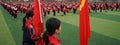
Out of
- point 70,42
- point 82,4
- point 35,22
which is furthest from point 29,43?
point 70,42

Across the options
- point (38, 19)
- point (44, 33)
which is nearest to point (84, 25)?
point (44, 33)

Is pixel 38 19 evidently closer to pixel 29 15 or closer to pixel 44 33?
pixel 29 15

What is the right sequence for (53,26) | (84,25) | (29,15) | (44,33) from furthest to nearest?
(29,15)
(84,25)
(44,33)
(53,26)

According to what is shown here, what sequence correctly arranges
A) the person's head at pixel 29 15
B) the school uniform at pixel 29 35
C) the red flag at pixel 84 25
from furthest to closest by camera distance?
the person's head at pixel 29 15 < the school uniform at pixel 29 35 < the red flag at pixel 84 25

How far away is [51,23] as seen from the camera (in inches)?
156

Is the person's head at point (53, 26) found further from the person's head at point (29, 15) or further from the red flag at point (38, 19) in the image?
the person's head at point (29, 15)

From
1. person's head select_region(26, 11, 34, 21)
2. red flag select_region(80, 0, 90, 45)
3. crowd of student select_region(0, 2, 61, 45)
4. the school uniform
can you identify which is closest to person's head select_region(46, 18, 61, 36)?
crowd of student select_region(0, 2, 61, 45)

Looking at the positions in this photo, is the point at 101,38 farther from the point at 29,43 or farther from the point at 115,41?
the point at 29,43

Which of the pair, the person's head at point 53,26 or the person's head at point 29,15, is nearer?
the person's head at point 53,26

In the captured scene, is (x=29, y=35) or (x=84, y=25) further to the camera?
(x=29, y=35)

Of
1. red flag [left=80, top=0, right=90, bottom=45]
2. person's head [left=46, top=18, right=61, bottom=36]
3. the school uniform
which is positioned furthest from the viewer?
the school uniform

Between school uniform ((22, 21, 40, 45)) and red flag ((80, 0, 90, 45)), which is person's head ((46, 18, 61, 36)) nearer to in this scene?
red flag ((80, 0, 90, 45))

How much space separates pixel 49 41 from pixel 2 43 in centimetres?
798

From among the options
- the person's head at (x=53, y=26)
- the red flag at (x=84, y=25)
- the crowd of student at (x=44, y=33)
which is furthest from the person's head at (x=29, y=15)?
the person's head at (x=53, y=26)
